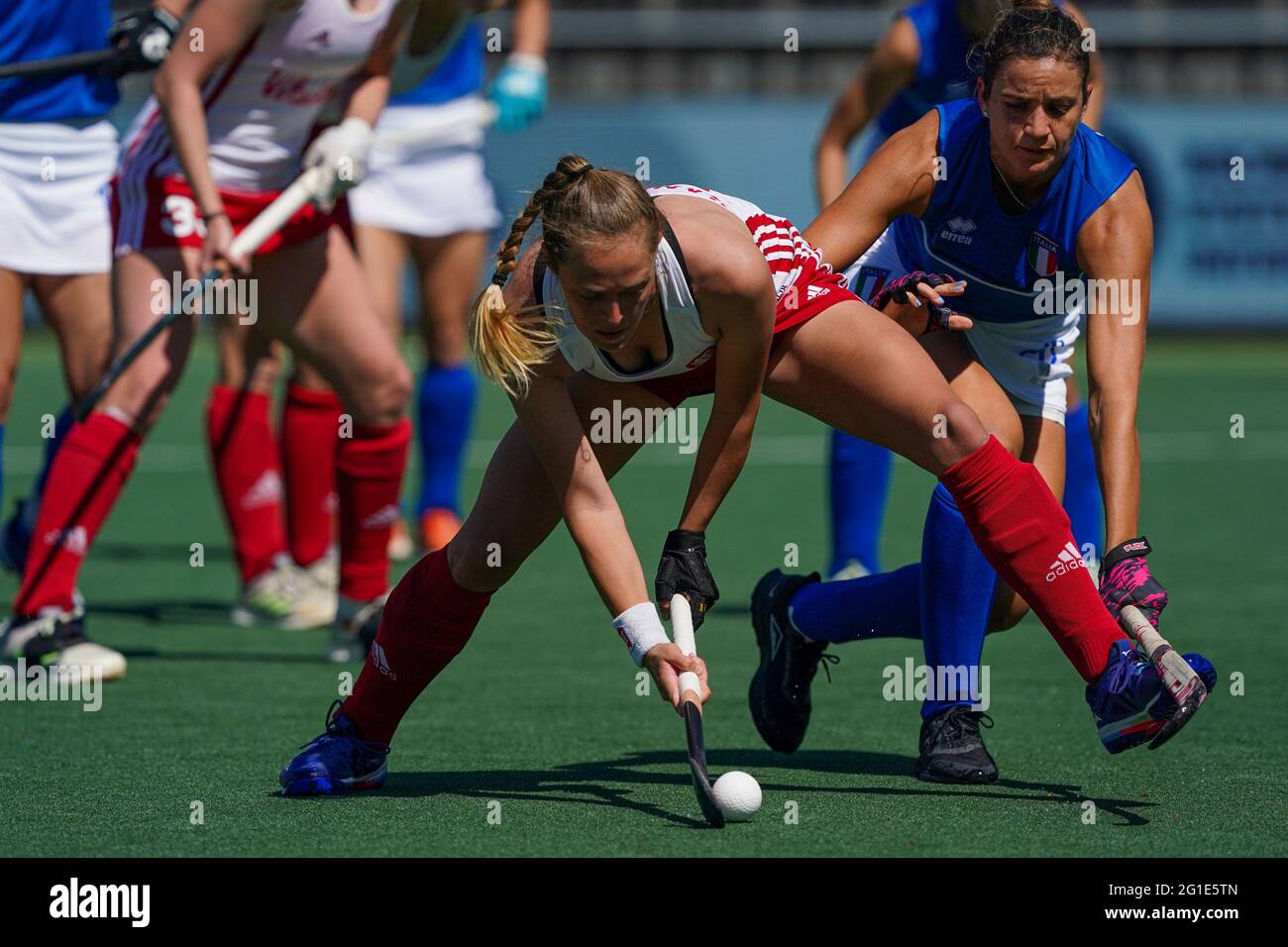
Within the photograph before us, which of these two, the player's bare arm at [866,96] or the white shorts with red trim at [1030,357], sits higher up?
the player's bare arm at [866,96]

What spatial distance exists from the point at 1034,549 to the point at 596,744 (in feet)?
3.71

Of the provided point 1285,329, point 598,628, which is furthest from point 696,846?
point 1285,329

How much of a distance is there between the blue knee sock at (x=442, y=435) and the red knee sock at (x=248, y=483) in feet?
3.39

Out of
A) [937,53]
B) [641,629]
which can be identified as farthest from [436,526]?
[641,629]

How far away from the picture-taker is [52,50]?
5242mm

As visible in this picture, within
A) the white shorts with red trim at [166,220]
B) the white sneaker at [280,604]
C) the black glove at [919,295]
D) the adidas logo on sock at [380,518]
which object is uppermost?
the white shorts with red trim at [166,220]

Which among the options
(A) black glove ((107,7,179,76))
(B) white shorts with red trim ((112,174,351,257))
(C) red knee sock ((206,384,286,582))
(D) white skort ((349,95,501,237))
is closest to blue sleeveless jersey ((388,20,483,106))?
(D) white skort ((349,95,501,237))

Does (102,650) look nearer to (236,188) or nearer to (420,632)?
(236,188)

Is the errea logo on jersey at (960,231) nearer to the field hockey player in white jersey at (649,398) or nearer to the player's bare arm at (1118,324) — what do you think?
the player's bare arm at (1118,324)

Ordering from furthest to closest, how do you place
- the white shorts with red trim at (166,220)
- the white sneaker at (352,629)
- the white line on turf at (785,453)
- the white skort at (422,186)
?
the white line on turf at (785,453) → the white skort at (422,186) → the white sneaker at (352,629) → the white shorts with red trim at (166,220)

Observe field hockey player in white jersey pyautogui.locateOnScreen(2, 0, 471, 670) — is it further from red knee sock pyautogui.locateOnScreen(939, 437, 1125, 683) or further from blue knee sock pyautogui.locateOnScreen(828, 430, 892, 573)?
red knee sock pyautogui.locateOnScreen(939, 437, 1125, 683)

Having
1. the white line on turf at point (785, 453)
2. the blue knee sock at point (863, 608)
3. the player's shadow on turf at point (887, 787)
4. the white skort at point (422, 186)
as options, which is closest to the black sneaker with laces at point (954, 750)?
the player's shadow on turf at point (887, 787)

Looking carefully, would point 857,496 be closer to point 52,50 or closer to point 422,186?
point 422,186

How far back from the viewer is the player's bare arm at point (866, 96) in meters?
A: 5.71
